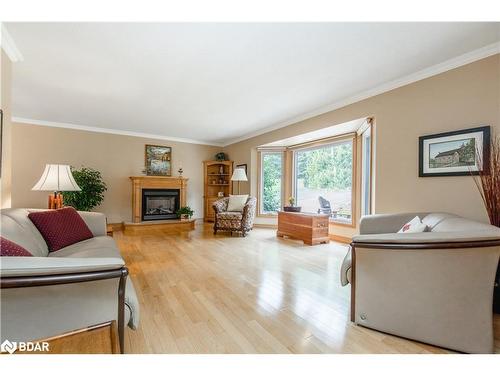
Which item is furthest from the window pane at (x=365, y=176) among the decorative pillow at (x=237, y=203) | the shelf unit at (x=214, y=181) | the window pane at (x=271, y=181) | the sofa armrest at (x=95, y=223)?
the sofa armrest at (x=95, y=223)

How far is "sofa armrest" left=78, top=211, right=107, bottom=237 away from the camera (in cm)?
257

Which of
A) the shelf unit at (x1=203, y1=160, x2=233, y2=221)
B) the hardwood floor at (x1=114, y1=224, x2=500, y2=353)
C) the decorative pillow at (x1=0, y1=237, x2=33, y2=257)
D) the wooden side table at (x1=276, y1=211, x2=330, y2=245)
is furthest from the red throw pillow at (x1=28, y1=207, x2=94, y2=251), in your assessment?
the shelf unit at (x1=203, y1=160, x2=233, y2=221)

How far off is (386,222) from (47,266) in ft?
9.18

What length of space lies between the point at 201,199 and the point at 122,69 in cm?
446

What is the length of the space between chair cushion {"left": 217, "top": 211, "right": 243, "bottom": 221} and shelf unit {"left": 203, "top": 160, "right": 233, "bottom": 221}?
5.91 feet

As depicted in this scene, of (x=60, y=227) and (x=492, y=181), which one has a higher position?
(x=492, y=181)

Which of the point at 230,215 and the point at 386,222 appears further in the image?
the point at 230,215

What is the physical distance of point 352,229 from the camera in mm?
4105

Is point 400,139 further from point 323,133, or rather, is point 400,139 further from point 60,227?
point 60,227

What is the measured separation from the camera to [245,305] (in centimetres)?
192

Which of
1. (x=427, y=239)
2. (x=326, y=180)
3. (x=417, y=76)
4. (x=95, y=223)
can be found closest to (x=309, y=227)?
(x=326, y=180)
